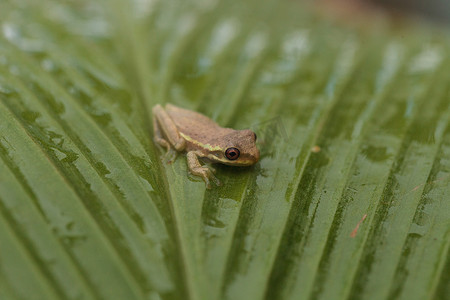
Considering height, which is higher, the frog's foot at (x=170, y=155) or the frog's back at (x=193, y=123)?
the frog's back at (x=193, y=123)

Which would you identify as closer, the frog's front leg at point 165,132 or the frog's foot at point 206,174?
the frog's foot at point 206,174

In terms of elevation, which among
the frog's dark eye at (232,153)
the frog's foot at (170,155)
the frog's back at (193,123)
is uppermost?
the frog's back at (193,123)

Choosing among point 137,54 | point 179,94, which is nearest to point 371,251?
point 179,94

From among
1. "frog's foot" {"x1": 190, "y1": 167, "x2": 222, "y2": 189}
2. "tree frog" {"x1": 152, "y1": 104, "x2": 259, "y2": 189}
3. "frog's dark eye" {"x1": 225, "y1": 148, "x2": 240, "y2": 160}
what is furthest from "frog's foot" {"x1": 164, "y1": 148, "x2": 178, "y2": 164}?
"frog's dark eye" {"x1": 225, "y1": 148, "x2": 240, "y2": 160}

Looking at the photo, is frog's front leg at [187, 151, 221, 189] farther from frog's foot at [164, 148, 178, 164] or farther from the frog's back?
the frog's back

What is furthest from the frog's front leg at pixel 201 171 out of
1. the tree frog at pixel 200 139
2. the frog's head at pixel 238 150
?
the frog's head at pixel 238 150

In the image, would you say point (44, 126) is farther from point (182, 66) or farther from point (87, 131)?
point (182, 66)

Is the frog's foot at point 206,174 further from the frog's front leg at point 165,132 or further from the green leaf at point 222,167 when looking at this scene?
the frog's front leg at point 165,132
